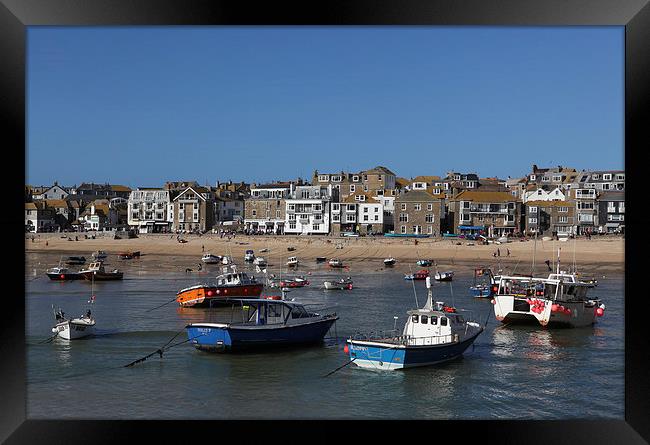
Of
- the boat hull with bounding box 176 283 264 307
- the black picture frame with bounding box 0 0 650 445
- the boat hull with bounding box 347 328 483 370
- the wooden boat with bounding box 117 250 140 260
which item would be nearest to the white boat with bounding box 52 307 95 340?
the boat hull with bounding box 347 328 483 370

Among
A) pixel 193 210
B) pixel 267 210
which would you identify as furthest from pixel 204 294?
pixel 193 210

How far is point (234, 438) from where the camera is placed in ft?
23.3

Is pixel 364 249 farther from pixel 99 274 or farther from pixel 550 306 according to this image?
pixel 550 306

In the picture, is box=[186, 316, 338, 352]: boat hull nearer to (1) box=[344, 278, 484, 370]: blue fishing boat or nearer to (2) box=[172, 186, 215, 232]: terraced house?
(1) box=[344, 278, 484, 370]: blue fishing boat

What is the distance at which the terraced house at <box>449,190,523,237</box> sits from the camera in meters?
58.8

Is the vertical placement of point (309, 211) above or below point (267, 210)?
below

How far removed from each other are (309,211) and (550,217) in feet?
62.4

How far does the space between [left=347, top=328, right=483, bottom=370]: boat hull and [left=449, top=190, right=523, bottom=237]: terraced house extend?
147 feet

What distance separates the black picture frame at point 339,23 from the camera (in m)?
6.98

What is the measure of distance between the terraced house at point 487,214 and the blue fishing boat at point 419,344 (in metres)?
43.7

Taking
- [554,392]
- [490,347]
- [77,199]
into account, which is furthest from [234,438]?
[77,199]

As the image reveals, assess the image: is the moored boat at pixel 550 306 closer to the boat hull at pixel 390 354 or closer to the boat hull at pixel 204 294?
the boat hull at pixel 390 354

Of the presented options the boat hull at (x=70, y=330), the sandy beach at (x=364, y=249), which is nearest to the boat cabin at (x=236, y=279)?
the boat hull at (x=70, y=330)

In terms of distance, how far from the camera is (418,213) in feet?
190
